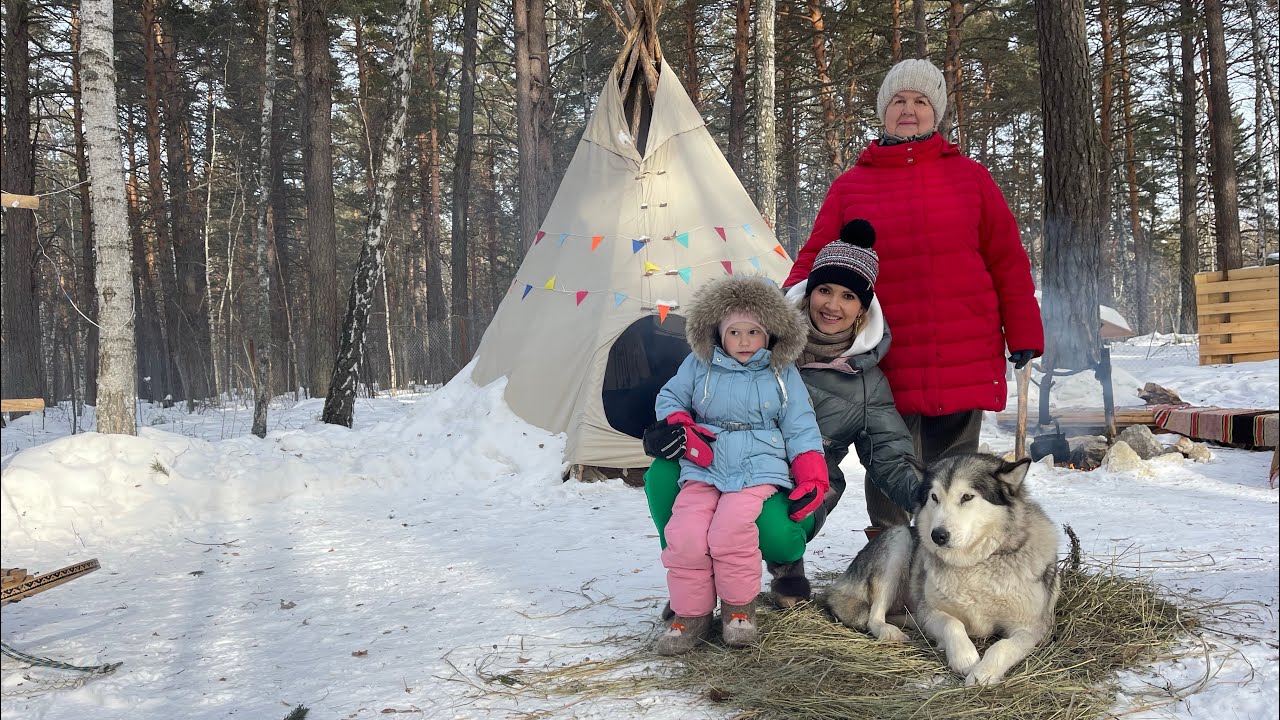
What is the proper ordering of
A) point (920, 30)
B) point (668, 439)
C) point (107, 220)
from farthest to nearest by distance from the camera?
point (920, 30) < point (107, 220) < point (668, 439)

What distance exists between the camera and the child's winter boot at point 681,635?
2.69 meters

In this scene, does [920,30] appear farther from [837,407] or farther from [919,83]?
[837,407]

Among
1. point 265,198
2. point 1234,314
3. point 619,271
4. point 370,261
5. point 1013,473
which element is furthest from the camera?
point 265,198

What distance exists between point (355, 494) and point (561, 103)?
52.3 feet

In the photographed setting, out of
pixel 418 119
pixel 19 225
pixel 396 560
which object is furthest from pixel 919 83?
pixel 418 119

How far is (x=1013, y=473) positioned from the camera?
244 centimetres

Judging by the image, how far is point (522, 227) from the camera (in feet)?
35.3

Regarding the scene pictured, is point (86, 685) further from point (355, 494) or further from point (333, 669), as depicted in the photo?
point (355, 494)

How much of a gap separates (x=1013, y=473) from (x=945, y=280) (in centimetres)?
86

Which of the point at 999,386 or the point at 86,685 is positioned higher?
the point at 999,386

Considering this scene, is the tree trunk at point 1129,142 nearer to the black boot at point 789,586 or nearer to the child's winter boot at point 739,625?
the black boot at point 789,586

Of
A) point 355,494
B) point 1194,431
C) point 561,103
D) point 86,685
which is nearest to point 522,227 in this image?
point 355,494

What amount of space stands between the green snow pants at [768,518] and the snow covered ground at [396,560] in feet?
1.61

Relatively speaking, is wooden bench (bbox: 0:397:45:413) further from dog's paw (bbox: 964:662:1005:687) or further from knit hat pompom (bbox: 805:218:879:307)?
dog's paw (bbox: 964:662:1005:687)
